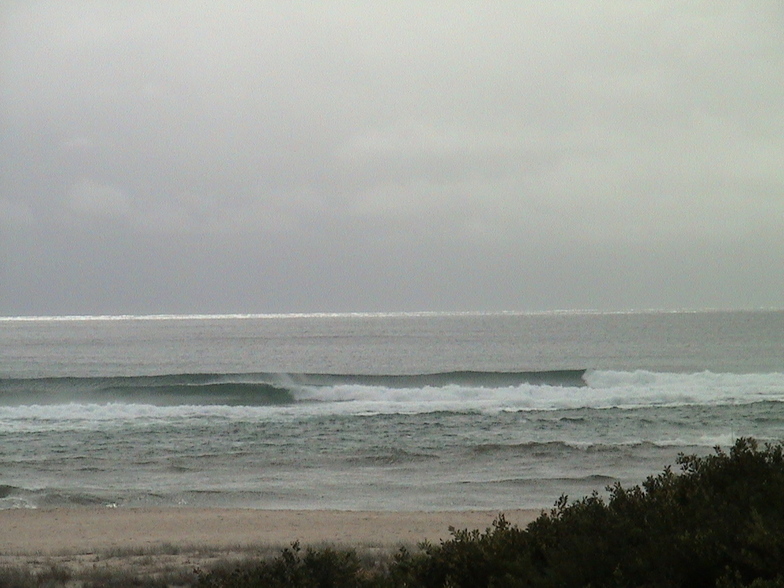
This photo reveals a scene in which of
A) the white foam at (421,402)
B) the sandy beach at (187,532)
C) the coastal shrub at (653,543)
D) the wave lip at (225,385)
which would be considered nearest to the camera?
the coastal shrub at (653,543)

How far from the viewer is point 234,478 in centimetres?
1833

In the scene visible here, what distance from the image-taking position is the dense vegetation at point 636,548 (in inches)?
162

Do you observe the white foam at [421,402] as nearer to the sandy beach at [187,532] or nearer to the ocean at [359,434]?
the ocean at [359,434]

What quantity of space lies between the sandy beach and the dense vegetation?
4474 millimetres

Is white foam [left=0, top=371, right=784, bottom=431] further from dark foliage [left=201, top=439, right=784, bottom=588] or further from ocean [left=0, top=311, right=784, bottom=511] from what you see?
dark foliage [left=201, top=439, right=784, bottom=588]

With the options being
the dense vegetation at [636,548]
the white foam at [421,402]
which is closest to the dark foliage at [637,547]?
the dense vegetation at [636,548]

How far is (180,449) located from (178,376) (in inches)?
1017

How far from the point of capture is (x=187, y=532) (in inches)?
493

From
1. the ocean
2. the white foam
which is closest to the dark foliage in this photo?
the ocean

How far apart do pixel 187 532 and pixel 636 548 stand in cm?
961

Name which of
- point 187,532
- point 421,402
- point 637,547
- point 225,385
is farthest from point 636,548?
point 225,385

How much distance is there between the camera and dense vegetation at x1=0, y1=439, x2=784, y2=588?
4105mm

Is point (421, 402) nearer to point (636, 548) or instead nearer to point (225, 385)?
point (225, 385)

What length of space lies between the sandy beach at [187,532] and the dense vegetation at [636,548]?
4474mm
